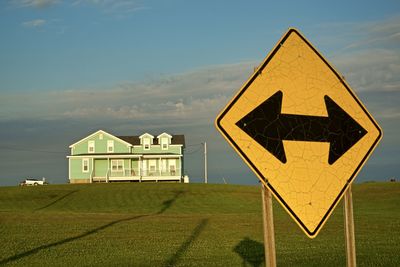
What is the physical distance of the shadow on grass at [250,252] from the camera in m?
16.1

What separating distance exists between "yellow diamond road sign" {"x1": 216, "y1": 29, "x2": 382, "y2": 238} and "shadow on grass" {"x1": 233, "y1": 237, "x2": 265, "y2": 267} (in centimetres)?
944

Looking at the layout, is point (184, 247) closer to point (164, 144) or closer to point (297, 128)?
point (297, 128)

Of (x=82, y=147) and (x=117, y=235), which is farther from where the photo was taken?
(x=82, y=147)

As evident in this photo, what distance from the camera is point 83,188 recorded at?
218ft

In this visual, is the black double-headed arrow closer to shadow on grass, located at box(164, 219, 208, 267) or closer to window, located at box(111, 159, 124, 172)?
shadow on grass, located at box(164, 219, 208, 267)

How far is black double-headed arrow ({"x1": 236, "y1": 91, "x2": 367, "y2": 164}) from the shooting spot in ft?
19.5

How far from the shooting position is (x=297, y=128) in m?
6.16

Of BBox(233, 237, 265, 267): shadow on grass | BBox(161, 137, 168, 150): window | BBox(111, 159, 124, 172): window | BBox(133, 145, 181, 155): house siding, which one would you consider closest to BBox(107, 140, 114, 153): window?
BBox(111, 159, 124, 172): window

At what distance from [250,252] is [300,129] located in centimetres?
1285

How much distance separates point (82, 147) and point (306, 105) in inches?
3092

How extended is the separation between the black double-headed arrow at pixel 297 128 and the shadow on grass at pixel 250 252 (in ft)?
30.9

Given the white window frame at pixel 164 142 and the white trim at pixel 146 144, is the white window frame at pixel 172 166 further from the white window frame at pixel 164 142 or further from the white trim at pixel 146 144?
the white trim at pixel 146 144

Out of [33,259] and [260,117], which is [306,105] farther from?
[33,259]

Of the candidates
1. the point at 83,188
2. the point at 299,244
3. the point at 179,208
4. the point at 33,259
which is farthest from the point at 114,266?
the point at 83,188
